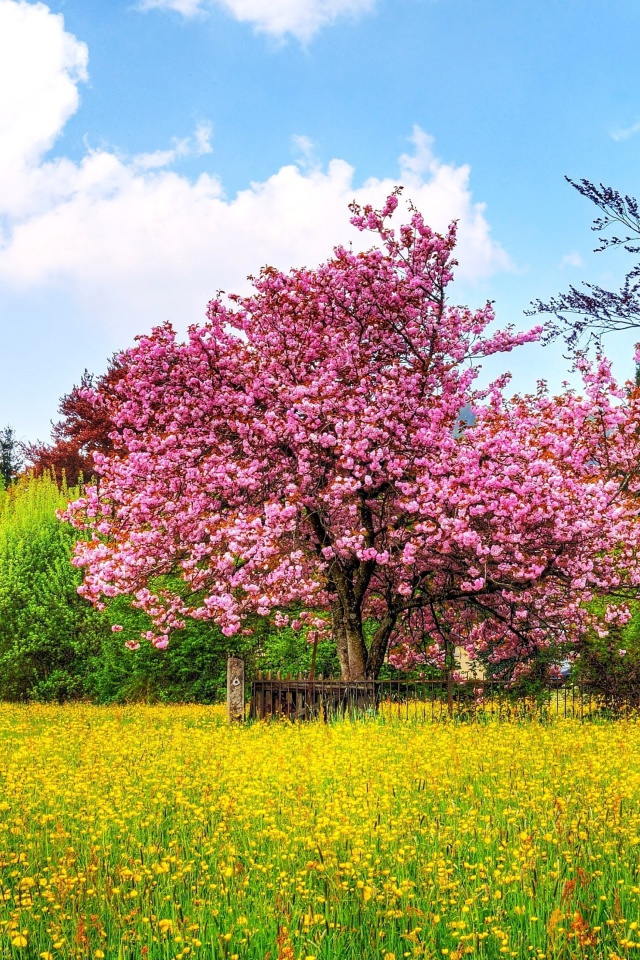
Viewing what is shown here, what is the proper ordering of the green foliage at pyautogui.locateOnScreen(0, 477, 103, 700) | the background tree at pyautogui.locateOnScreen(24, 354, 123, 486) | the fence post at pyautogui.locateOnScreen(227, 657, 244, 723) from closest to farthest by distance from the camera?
the fence post at pyautogui.locateOnScreen(227, 657, 244, 723), the green foliage at pyautogui.locateOnScreen(0, 477, 103, 700), the background tree at pyautogui.locateOnScreen(24, 354, 123, 486)

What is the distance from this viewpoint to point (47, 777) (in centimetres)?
823

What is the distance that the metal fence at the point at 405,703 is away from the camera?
13.7 m

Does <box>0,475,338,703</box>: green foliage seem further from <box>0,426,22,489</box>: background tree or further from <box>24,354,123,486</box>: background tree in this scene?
<box>0,426,22,489</box>: background tree

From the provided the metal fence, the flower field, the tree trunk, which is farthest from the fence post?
the flower field

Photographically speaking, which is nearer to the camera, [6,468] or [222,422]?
[222,422]

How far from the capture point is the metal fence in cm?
1373

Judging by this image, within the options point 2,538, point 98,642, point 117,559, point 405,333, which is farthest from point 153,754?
point 2,538

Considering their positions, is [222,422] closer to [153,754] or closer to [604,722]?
[153,754]

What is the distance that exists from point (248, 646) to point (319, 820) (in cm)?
1642

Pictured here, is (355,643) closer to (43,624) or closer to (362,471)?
(362,471)

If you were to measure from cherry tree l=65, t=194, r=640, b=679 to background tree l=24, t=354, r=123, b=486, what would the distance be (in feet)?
75.7

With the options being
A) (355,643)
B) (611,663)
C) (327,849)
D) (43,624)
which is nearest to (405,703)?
(355,643)

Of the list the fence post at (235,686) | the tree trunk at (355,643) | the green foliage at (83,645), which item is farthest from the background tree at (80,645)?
the tree trunk at (355,643)

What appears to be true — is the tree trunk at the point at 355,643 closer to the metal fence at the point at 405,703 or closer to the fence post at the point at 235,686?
the metal fence at the point at 405,703
